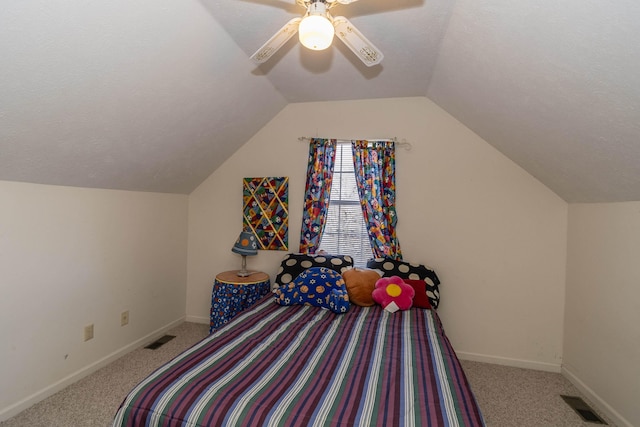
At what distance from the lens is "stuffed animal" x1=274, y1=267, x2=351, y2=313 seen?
2.51 m

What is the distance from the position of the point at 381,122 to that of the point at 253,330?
220 cm

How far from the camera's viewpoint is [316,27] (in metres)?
1.32

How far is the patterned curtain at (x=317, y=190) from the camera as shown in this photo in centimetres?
321

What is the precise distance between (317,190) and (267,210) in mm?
576

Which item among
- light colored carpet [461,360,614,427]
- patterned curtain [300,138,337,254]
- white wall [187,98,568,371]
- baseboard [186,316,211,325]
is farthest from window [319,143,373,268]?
baseboard [186,316,211,325]

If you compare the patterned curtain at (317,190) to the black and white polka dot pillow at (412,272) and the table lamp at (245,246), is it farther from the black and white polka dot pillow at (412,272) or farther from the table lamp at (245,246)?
the black and white polka dot pillow at (412,272)

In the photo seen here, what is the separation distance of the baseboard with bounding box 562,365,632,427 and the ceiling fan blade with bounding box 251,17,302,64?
2907 mm

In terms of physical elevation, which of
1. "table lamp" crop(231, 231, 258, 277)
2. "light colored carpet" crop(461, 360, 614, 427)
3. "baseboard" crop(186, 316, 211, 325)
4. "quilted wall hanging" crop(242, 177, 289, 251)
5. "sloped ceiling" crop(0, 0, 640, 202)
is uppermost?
"sloped ceiling" crop(0, 0, 640, 202)

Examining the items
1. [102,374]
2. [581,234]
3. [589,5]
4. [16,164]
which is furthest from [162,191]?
[581,234]

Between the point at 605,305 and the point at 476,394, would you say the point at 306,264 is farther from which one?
the point at 605,305

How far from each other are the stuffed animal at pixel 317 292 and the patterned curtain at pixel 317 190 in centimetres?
57

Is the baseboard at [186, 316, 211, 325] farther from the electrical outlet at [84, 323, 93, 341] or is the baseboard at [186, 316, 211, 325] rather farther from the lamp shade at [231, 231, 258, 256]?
the electrical outlet at [84, 323, 93, 341]

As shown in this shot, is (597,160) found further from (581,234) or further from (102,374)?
(102,374)

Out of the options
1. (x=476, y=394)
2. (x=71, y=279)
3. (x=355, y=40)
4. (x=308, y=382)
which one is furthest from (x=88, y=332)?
(x=476, y=394)
